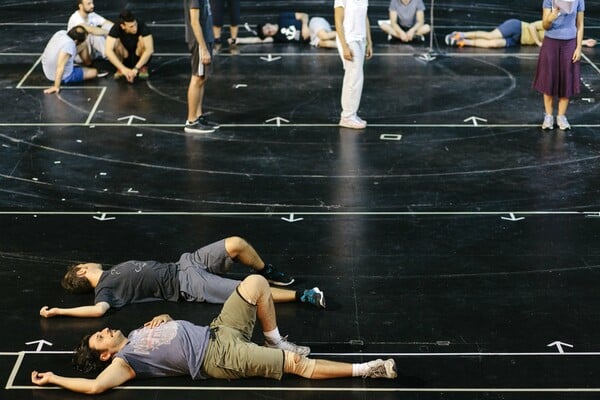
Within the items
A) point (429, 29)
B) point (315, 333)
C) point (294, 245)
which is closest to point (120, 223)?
point (294, 245)

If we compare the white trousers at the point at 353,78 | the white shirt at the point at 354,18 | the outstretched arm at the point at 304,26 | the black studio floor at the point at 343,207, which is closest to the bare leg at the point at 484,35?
the black studio floor at the point at 343,207

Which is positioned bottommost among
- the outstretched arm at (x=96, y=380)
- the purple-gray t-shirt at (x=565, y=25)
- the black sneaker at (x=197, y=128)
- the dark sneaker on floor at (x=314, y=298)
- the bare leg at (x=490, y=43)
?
the bare leg at (x=490, y=43)

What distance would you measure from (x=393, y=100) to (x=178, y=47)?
3987 mm

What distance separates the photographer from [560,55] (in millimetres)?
12195

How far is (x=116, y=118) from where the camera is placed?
1301cm

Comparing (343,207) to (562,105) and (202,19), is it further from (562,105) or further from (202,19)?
(562,105)

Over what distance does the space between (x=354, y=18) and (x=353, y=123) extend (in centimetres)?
116

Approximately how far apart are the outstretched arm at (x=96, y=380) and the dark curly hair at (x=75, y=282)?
123cm

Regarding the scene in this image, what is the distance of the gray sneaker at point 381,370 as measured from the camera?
7434 millimetres

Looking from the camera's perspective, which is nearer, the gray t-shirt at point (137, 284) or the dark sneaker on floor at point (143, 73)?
the gray t-shirt at point (137, 284)

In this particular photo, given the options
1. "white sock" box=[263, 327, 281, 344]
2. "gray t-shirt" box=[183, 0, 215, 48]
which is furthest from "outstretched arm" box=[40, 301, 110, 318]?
"gray t-shirt" box=[183, 0, 215, 48]

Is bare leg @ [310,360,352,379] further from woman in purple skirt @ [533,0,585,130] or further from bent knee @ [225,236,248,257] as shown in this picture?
woman in purple skirt @ [533,0,585,130]

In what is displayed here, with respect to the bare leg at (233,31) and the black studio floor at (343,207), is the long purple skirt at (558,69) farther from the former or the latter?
the bare leg at (233,31)

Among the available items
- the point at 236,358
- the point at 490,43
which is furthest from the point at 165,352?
the point at 490,43
